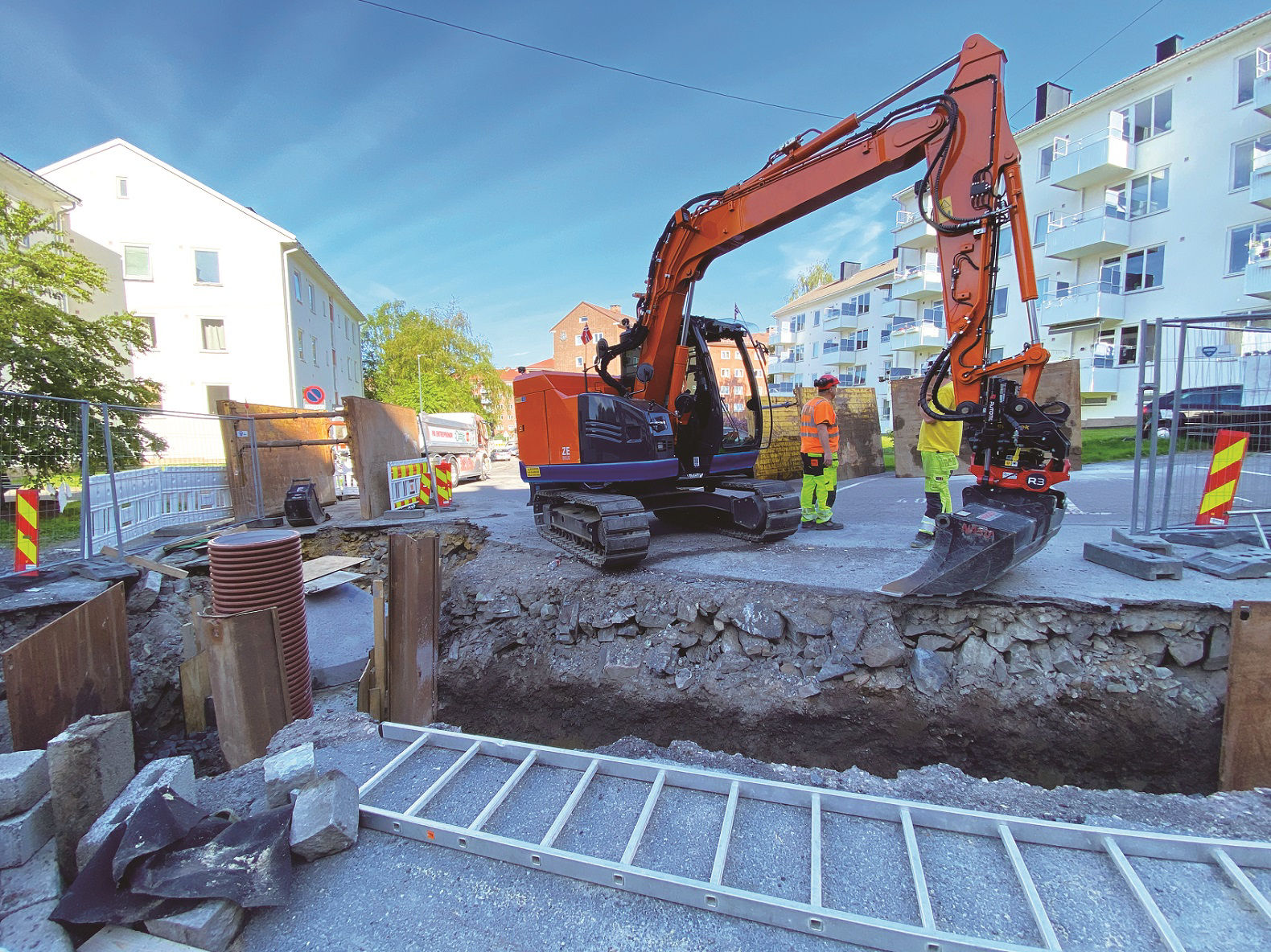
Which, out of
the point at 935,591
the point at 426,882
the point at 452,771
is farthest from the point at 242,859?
the point at 935,591

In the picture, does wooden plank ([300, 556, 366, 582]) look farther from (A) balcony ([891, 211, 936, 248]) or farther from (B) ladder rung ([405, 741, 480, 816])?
(A) balcony ([891, 211, 936, 248])

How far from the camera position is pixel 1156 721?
3.65 m

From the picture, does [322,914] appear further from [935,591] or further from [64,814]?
[935,591]

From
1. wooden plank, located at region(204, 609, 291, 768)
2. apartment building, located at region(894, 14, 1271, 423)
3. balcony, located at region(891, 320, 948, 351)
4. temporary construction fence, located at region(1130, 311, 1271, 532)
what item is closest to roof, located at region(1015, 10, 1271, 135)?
apartment building, located at region(894, 14, 1271, 423)

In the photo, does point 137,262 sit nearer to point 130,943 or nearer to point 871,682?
point 130,943

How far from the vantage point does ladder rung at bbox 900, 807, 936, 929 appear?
5.48 ft

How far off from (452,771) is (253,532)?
2.93 metres

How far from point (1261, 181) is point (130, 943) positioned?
82.1 feet

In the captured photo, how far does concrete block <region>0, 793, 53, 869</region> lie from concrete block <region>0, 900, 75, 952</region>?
248mm

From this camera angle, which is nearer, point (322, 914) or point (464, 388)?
point (322, 914)

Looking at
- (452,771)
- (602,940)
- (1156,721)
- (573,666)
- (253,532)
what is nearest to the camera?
(602,940)

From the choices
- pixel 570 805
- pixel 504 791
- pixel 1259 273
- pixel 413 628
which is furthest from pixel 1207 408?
pixel 1259 273

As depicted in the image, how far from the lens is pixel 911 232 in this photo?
2709 cm

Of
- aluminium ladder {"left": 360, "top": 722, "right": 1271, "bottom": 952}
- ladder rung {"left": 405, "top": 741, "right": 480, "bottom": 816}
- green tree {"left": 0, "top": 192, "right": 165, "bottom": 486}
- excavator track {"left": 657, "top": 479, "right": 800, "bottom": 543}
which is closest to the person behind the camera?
aluminium ladder {"left": 360, "top": 722, "right": 1271, "bottom": 952}
